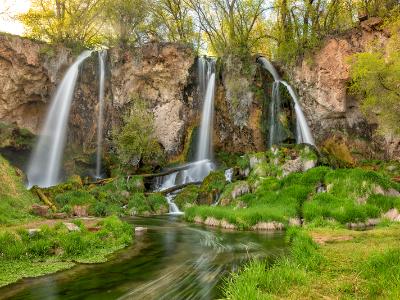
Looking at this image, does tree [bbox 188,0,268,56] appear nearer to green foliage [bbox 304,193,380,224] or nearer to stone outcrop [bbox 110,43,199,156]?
stone outcrop [bbox 110,43,199,156]

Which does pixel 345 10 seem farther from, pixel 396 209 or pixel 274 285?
pixel 274 285

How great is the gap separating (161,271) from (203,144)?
93.1ft

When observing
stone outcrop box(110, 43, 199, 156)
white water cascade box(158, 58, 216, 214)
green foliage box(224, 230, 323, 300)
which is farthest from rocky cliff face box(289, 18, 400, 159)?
green foliage box(224, 230, 323, 300)

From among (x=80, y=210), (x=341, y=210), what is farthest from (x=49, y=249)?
(x=80, y=210)

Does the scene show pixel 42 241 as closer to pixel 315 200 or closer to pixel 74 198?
pixel 315 200

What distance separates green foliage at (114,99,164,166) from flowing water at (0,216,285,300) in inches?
797

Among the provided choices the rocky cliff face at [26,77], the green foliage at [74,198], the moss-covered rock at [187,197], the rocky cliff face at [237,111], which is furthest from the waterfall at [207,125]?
the rocky cliff face at [26,77]

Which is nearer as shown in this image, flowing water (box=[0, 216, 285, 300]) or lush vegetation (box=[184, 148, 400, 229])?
flowing water (box=[0, 216, 285, 300])

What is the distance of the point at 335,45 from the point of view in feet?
115

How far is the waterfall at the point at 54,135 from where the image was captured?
38625mm

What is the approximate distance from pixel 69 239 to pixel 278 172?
47.6 ft

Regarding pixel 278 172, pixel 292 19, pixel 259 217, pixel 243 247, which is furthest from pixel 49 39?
pixel 243 247

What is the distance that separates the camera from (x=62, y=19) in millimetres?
46062

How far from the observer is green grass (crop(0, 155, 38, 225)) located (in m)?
16.1
